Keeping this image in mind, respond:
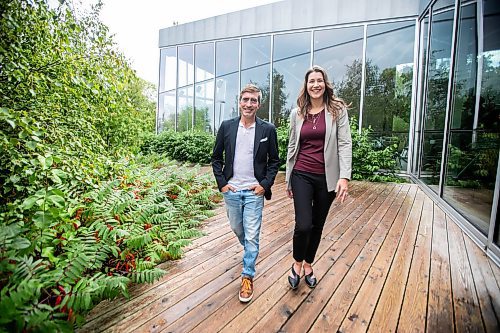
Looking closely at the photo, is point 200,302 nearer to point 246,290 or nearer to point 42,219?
point 246,290

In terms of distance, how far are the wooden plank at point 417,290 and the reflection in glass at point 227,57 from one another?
10.6 metres

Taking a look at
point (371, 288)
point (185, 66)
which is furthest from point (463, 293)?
point (185, 66)

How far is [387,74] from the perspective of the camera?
923 cm

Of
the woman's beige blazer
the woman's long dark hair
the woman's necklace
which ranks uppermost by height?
A: the woman's long dark hair

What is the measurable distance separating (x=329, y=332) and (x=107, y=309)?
1.81m

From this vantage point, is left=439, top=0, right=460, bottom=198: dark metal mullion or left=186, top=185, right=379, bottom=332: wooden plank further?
left=439, top=0, right=460, bottom=198: dark metal mullion

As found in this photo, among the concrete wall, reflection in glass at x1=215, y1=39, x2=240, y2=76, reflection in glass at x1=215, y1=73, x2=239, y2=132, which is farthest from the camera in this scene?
reflection in glass at x1=215, y1=73, x2=239, y2=132

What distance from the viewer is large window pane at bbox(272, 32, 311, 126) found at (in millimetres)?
10789

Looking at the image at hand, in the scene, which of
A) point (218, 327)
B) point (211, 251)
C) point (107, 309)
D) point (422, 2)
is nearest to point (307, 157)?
point (218, 327)

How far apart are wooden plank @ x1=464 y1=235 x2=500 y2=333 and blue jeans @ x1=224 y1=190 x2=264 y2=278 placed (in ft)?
6.18

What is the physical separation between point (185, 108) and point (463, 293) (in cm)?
1342

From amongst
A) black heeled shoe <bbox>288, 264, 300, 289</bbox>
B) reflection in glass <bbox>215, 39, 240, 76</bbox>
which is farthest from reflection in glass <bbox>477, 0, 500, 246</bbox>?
reflection in glass <bbox>215, 39, 240, 76</bbox>

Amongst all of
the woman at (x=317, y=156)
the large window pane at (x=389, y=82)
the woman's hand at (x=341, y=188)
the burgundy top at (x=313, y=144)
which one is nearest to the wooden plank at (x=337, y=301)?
the woman at (x=317, y=156)

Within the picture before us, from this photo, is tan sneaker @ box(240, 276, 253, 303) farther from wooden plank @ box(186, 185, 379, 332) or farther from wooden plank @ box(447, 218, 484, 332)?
wooden plank @ box(447, 218, 484, 332)
